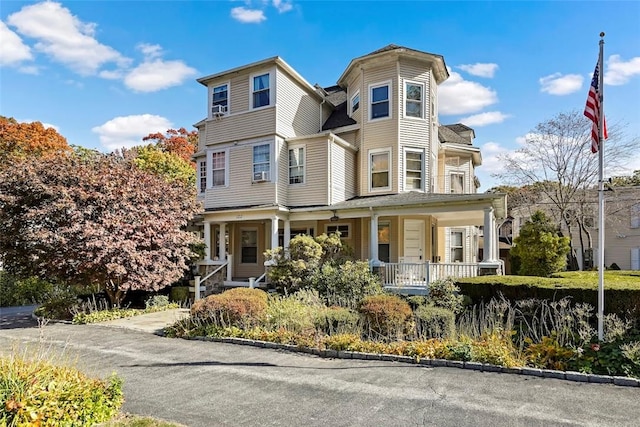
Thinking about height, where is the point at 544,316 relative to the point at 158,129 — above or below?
below

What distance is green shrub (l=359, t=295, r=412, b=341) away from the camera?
862 cm

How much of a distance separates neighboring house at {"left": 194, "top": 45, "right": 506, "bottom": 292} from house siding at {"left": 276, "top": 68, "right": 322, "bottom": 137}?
5 cm

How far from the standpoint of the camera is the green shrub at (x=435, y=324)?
335 inches

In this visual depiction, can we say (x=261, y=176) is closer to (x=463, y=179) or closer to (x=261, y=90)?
(x=261, y=90)

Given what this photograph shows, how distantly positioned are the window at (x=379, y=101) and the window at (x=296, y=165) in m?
3.59

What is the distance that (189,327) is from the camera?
33.0 feet

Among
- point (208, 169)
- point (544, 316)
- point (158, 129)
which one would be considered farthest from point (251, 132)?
point (158, 129)

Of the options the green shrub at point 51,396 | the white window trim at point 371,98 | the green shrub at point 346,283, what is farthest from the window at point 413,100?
the green shrub at point 51,396

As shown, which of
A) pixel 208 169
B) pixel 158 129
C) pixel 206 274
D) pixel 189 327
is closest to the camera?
pixel 189 327

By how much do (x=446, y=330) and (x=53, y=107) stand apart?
637 inches

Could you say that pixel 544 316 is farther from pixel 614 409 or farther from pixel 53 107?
pixel 53 107

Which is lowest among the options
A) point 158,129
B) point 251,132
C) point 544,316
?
point 544,316

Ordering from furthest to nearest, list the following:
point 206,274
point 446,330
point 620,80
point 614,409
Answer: point 206,274 → point 620,80 → point 446,330 → point 614,409

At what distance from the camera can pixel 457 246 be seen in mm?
19781
